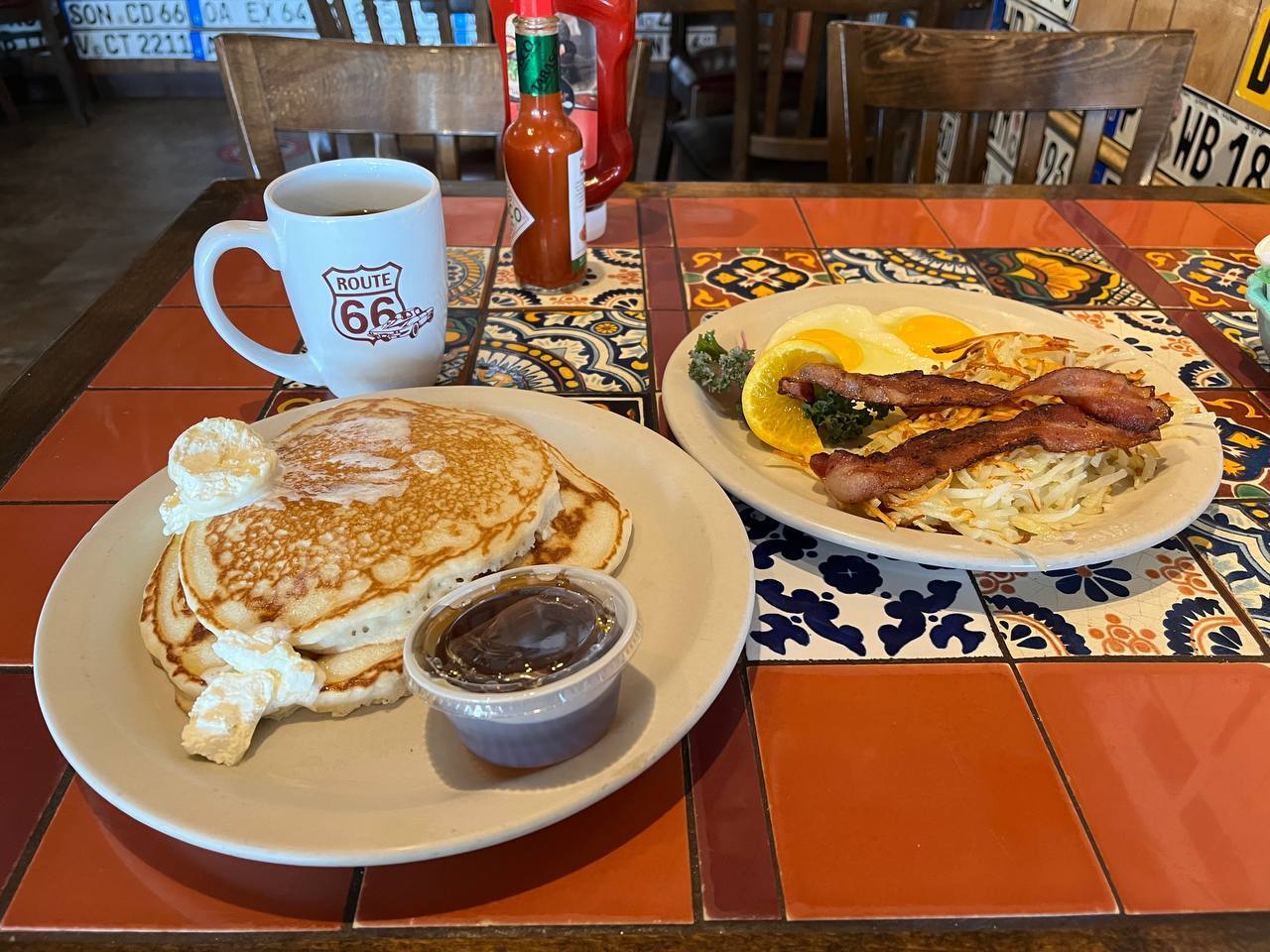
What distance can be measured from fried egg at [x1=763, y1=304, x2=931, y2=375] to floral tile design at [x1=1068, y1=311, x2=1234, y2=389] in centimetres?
40

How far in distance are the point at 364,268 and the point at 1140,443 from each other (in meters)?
0.92

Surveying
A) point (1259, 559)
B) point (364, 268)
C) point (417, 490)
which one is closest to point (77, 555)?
point (417, 490)

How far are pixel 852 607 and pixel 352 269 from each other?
0.70 meters

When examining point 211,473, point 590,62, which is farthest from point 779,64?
point 211,473

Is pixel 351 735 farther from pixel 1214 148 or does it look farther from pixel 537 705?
pixel 1214 148

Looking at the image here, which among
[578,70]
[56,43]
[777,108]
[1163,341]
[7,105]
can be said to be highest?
[578,70]

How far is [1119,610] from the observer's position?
0.88 meters

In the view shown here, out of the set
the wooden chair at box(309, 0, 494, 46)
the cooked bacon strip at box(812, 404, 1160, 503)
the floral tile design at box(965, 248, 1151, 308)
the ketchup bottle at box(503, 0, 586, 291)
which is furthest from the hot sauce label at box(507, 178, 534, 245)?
the wooden chair at box(309, 0, 494, 46)

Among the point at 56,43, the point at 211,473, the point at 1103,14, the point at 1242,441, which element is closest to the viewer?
the point at 211,473

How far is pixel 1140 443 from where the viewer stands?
96 cm

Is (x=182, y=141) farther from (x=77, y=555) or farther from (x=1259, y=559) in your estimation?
(x=1259, y=559)

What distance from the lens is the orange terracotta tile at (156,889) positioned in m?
0.61

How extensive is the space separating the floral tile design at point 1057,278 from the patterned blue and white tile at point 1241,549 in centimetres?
58

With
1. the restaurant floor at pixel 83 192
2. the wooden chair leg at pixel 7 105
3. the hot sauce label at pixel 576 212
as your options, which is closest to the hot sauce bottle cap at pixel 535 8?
the hot sauce label at pixel 576 212
